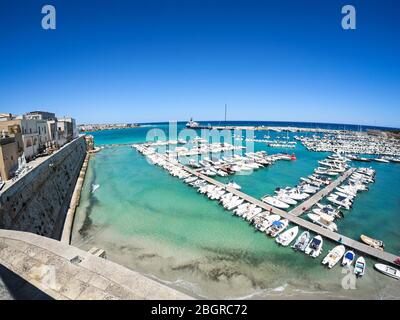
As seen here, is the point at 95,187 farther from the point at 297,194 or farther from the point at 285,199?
the point at 297,194

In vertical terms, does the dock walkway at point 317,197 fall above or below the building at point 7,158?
below

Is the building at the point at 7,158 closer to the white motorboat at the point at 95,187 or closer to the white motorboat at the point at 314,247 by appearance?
the white motorboat at the point at 95,187

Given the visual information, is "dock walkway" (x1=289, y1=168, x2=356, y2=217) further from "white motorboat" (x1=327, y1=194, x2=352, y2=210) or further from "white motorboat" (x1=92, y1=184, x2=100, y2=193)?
"white motorboat" (x1=92, y1=184, x2=100, y2=193)

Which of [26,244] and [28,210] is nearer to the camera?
[26,244]

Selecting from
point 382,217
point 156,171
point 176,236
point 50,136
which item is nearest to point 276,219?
point 176,236

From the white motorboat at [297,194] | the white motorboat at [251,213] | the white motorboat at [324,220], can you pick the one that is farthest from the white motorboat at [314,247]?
the white motorboat at [297,194]

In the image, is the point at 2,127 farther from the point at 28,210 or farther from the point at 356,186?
the point at 356,186
